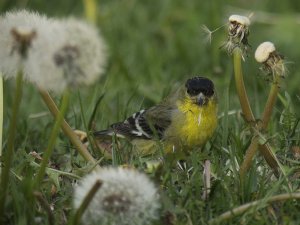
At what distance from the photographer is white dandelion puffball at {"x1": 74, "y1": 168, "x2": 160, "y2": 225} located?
324cm

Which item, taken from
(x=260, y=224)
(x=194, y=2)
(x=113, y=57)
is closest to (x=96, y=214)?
(x=260, y=224)

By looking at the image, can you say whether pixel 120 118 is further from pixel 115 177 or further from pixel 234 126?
pixel 115 177

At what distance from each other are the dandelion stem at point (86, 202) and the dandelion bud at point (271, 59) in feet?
3.34

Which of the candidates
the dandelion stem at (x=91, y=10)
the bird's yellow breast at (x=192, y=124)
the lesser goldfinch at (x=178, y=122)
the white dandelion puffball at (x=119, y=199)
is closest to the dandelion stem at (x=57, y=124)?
the white dandelion puffball at (x=119, y=199)

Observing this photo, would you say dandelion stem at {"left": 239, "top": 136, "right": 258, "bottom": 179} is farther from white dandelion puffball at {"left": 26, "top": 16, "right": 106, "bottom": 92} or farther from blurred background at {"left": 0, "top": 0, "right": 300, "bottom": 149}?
blurred background at {"left": 0, "top": 0, "right": 300, "bottom": 149}

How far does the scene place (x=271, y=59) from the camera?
3.68 metres

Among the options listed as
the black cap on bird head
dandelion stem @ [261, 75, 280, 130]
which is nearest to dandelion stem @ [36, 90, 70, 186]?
dandelion stem @ [261, 75, 280, 130]

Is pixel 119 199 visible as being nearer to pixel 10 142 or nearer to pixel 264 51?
pixel 10 142

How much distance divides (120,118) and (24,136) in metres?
0.71

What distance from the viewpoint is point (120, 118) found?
552 centimetres

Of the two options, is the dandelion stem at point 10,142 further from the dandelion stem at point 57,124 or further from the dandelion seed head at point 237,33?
the dandelion seed head at point 237,33

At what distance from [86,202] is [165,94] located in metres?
3.05

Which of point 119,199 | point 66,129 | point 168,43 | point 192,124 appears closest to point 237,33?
point 66,129

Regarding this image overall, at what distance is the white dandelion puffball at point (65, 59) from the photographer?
9.93ft
